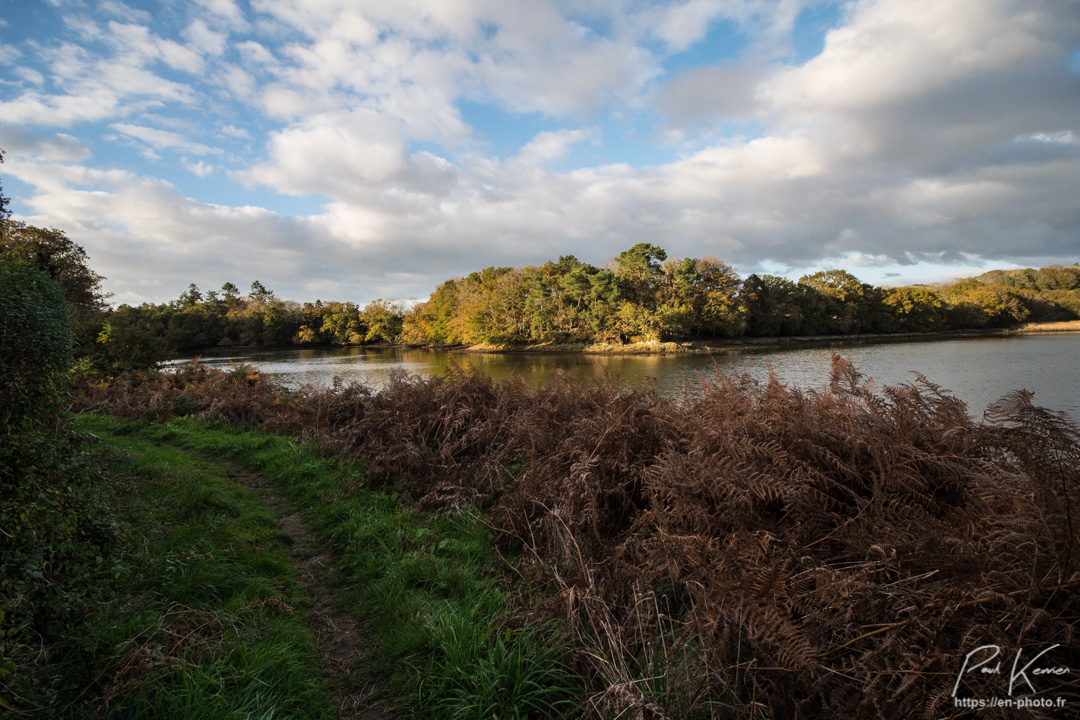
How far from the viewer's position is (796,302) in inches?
2896

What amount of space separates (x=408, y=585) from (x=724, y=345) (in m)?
63.6

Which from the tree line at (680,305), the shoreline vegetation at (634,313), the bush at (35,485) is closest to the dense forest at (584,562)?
the bush at (35,485)

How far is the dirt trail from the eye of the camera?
3.13 metres

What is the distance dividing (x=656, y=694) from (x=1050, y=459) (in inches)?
106

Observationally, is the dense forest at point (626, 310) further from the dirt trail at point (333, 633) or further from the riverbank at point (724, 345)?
the dirt trail at point (333, 633)

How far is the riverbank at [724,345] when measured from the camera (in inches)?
2205

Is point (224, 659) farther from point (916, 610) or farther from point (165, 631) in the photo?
point (916, 610)

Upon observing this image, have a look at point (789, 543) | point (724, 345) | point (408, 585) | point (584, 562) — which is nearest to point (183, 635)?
point (408, 585)
